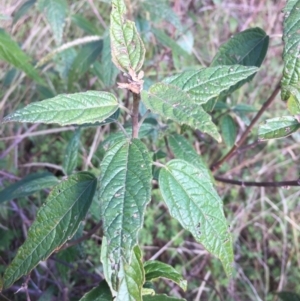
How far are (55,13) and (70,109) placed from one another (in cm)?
88

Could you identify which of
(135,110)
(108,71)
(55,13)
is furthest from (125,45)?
(55,13)

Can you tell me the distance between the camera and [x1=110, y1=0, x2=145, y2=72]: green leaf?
0.81 meters

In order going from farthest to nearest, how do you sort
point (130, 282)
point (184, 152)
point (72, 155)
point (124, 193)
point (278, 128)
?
1. point (72, 155)
2. point (184, 152)
3. point (278, 128)
4. point (130, 282)
5. point (124, 193)

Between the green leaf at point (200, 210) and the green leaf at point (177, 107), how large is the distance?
177 mm

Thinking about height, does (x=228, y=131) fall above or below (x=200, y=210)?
below

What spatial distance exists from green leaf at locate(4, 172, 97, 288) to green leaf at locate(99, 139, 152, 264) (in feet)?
0.51

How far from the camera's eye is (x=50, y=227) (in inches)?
34.3

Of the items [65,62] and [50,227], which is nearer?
[50,227]

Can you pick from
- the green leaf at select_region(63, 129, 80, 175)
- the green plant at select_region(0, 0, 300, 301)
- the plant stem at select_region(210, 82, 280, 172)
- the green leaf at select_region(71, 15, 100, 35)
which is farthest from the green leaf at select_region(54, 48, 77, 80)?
the green plant at select_region(0, 0, 300, 301)

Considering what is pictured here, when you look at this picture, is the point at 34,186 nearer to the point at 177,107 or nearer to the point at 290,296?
the point at 177,107

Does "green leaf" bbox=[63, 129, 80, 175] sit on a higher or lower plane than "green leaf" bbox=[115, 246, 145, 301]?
higher

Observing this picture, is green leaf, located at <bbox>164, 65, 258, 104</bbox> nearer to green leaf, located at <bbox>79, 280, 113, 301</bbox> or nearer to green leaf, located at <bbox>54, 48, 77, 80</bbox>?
green leaf, located at <bbox>79, 280, 113, 301</bbox>

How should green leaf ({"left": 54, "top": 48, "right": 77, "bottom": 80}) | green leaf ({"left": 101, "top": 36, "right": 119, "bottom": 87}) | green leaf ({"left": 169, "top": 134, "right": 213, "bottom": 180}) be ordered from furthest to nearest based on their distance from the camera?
green leaf ({"left": 54, "top": 48, "right": 77, "bottom": 80}), green leaf ({"left": 101, "top": 36, "right": 119, "bottom": 87}), green leaf ({"left": 169, "top": 134, "right": 213, "bottom": 180})

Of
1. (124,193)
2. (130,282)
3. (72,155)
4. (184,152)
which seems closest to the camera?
(124,193)
